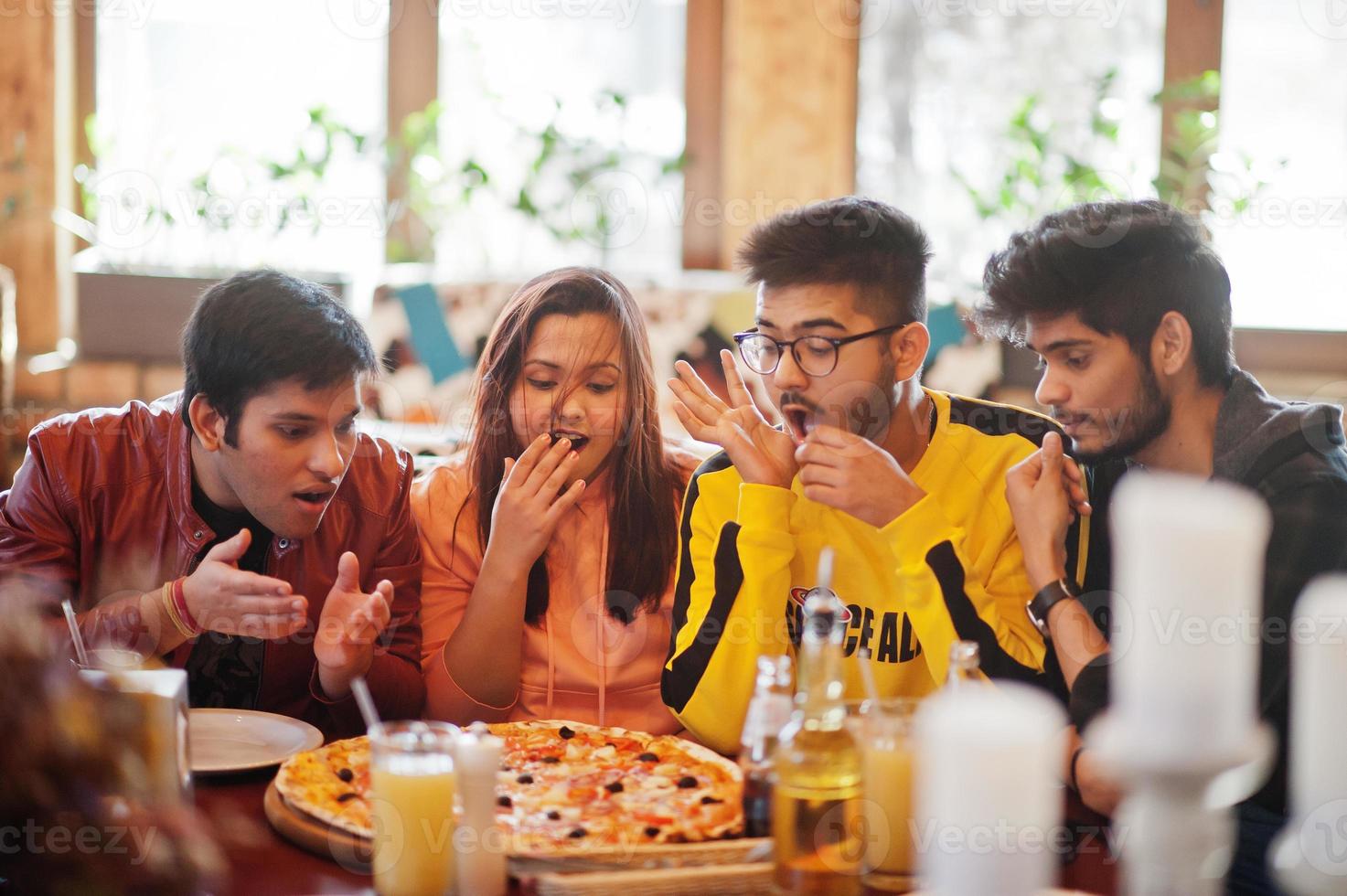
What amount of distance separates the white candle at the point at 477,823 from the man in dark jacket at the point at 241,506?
0.54m

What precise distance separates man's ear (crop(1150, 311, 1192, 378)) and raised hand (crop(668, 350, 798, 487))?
0.51m

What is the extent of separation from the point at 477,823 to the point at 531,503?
749 millimetres

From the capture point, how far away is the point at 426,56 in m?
5.14

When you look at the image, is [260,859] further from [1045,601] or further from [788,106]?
[788,106]

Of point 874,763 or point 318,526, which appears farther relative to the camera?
point 318,526

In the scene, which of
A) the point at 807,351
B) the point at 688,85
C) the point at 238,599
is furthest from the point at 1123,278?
the point at 688,85

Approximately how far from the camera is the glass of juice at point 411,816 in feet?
3.52

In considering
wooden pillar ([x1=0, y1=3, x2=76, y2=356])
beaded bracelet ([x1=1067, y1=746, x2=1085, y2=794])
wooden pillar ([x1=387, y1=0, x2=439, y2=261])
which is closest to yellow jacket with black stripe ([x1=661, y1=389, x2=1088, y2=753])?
beaded bracelet ([x1=1067, y1=746, x2=1085, y2=794])

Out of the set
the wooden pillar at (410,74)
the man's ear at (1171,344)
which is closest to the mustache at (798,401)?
the man's ear at (1171,344)

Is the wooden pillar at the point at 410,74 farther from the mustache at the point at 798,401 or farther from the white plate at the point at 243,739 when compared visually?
the white plate at the point at 243,739

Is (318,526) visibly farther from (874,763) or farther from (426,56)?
(426,56)

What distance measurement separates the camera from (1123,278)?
169cm

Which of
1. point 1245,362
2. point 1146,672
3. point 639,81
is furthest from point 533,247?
point 1146,672

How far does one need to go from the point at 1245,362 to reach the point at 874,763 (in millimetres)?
4060
